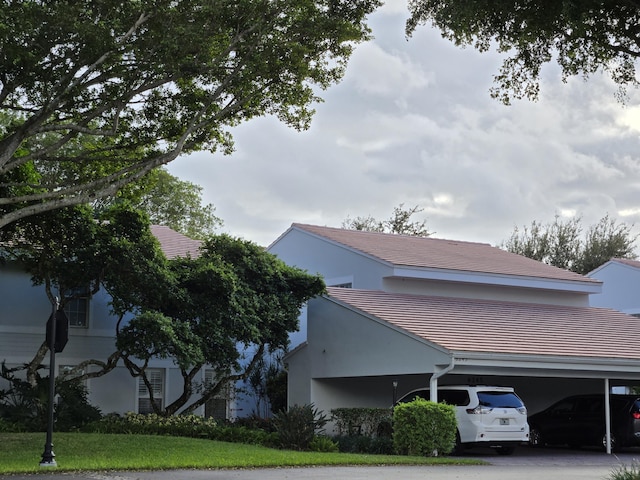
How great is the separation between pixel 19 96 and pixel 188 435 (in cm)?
952

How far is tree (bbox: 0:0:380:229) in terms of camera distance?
1848 centimetres

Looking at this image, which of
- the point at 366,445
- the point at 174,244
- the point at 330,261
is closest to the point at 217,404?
the point at 174,244

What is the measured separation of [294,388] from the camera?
2908cm

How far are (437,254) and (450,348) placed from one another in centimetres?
1049

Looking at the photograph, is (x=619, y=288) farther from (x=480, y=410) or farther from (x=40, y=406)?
(x=40, y=406)

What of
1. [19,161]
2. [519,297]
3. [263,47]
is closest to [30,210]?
[19,161]

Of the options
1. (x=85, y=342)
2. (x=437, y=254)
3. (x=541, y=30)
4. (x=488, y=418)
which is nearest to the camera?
(x=541, y=30)

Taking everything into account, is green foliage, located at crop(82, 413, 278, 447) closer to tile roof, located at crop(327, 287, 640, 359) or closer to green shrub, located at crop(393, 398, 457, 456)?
green shrub, located at crop(393, 398, 457, 456)

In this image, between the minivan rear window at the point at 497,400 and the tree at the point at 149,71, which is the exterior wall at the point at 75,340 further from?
the minivan rear window at the point at 497,400

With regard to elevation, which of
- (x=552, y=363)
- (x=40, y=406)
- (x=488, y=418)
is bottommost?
(x=488, y=418)

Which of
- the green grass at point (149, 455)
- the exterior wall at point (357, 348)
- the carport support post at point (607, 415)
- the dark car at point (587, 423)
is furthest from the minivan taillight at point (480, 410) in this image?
the dark car at point (587, 423)

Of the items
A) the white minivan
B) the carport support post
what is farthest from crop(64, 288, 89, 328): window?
the carport support post

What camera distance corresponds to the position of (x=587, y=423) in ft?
85.0

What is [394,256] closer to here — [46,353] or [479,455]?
[479,455]
